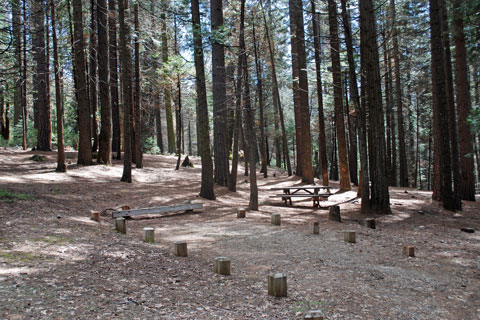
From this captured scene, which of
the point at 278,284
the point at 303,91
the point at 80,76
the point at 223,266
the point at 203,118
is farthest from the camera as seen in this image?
the point at 303,91

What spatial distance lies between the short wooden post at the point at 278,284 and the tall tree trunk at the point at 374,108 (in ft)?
25.0

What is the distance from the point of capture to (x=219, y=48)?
14.3m

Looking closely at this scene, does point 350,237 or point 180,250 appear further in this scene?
point 350,237

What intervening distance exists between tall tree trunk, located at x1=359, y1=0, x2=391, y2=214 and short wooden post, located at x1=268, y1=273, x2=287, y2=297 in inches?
300

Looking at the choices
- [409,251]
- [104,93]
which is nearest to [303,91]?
[104,93]

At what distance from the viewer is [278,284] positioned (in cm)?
472

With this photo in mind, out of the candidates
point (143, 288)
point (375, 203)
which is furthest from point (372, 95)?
point (143, 288)

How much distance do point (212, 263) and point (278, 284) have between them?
1753 mm

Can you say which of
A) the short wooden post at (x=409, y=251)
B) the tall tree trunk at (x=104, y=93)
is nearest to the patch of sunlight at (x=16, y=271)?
the short wooden post at (x=409, y=251)

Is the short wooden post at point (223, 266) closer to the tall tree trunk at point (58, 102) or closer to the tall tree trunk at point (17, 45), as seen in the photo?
the tall tree trunk at point (17, 45)

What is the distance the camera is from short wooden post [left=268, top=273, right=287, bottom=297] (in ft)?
15.4

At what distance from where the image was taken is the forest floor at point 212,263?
418 cm

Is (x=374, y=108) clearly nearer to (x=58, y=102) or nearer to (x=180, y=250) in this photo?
(x=180, y=250)

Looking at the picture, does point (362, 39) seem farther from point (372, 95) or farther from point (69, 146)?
point (69, 146)
